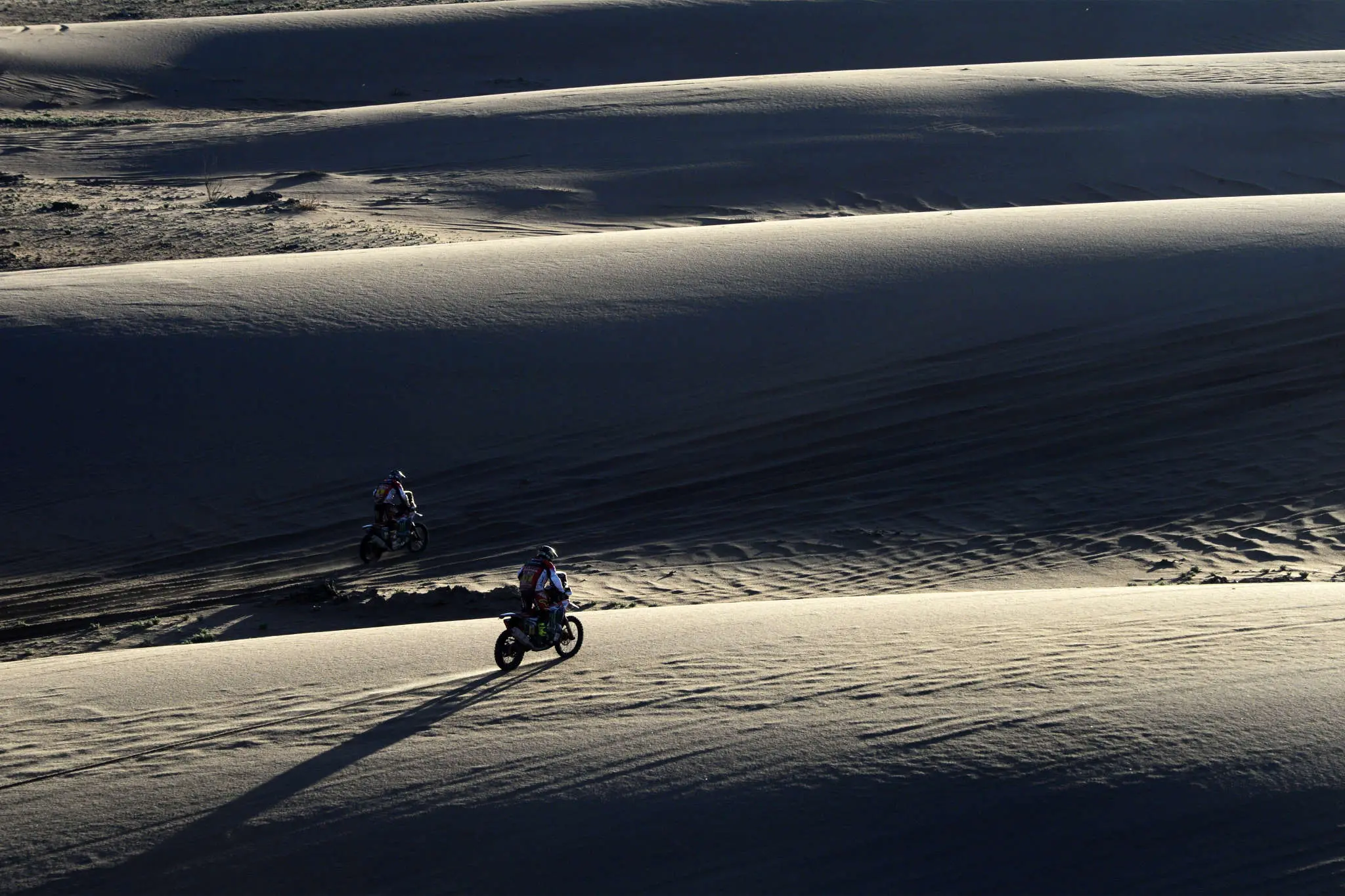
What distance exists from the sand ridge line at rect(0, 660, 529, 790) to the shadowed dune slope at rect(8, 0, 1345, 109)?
92.6 ft

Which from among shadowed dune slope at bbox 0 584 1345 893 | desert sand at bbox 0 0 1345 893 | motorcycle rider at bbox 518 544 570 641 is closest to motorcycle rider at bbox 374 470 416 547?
desert sand at bbox 0 0 1345 893

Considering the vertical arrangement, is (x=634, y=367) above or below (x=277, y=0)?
below

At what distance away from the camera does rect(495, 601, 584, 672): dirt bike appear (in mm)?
7738

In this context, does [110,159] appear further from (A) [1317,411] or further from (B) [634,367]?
(A) [1317,411]

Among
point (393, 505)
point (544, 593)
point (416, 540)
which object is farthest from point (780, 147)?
point (544, 593)

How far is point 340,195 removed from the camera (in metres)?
22.7

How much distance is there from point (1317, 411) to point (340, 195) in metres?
16.3

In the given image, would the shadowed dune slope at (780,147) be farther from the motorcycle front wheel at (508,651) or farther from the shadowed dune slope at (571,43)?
the motorcycle front wheel at (508,651)

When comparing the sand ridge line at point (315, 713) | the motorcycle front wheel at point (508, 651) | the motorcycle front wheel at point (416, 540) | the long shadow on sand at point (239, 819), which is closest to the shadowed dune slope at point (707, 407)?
the motorcycle front wheel at point (416, 540)

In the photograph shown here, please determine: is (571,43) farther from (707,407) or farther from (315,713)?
(315,713)

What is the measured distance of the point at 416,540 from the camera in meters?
10.9

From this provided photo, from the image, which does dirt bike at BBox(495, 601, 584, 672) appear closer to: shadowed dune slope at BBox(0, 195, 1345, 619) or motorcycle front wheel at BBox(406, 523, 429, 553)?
shadowed dune slope at BBox(0, 195, 1345, 619)

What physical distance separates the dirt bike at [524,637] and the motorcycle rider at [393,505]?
300 centimetres

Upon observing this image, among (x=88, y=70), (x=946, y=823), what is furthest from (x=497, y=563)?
(x=88, y=70)
